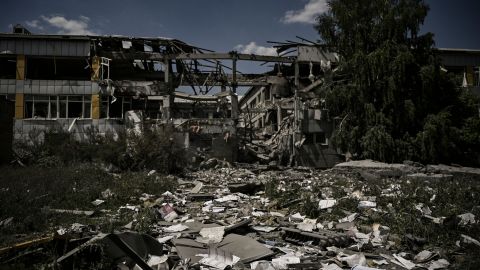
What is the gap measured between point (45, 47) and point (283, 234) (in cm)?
2144

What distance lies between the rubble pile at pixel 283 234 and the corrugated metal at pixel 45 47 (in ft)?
51.5

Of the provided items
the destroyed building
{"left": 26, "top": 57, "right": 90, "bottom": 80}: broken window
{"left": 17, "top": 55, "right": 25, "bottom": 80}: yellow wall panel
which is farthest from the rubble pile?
{"left": 26, "top": 57, "right": 90, "bottom": 80}: broken window

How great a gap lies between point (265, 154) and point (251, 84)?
504 cm

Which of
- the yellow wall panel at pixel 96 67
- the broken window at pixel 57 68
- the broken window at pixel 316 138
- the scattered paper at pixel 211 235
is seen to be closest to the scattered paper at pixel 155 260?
the scattered paper at pixel 211 235

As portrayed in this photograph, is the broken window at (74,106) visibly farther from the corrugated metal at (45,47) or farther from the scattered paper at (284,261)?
the scattered paper at (284,261)

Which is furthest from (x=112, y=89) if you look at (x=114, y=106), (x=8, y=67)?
(x=8, y=67)

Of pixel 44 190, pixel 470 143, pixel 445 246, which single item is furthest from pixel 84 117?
pixel 470 143

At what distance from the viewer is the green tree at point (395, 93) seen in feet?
54.1

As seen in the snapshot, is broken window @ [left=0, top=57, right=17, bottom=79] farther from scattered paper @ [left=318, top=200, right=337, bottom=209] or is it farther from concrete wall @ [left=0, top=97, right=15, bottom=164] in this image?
scattered paper @ [left=318, top=200, right=337, bottom=209]

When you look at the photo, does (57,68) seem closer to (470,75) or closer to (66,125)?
(66,125)

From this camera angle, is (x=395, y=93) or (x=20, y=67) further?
(x=20, y=67)

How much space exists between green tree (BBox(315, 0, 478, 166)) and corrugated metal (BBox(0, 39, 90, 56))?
638 inches

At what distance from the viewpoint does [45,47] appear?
811 inches

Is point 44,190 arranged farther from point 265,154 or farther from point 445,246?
point 265,154
